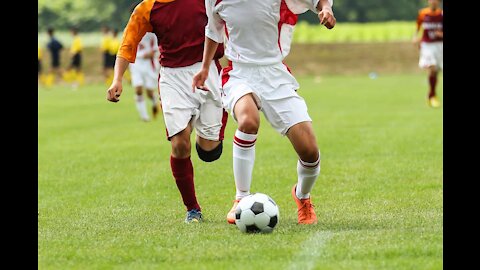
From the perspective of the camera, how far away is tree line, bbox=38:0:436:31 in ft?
249

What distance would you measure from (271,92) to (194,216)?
3.98 ft

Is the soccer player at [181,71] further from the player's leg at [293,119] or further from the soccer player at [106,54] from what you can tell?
the soccer player at [106,54]

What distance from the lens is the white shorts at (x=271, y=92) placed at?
7559 mm

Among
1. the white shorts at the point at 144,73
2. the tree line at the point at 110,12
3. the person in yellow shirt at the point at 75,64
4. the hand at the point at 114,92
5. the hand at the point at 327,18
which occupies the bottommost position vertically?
the tree line at the point at 110,12

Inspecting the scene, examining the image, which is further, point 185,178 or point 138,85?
point 138,85

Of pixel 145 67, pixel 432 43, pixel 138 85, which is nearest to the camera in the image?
pixel 145 67

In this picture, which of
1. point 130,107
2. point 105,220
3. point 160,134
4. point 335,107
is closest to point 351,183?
point 105,220

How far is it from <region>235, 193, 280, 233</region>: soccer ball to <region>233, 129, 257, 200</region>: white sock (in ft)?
1.43

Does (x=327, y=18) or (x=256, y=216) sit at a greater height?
(x=327, y=18)

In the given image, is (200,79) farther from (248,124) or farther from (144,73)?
(144,73)

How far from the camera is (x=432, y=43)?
2236 cm

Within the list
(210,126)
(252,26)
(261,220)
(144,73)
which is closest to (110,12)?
(144,73)

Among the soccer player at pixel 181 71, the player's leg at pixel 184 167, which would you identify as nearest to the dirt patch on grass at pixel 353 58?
the soccer player at pixel 181 71

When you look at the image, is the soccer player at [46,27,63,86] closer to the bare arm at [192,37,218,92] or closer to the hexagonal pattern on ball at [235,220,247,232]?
the bare arm at [192,37,218,92]
